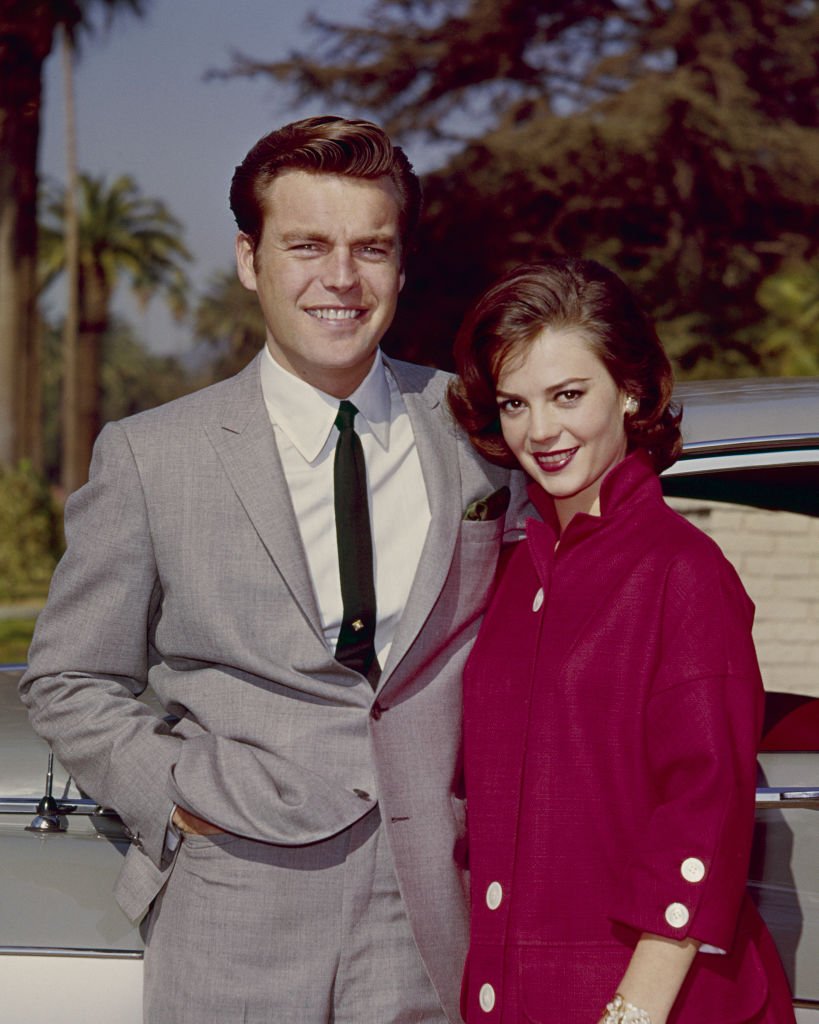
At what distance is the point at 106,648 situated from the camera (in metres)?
2.24

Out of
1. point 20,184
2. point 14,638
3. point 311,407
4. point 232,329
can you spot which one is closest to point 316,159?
point 311,407

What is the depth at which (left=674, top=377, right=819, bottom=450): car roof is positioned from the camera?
2.52 meters

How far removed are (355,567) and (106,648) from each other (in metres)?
0.40

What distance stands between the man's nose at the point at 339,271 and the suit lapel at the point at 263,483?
0.23m

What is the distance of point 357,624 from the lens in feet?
7.35

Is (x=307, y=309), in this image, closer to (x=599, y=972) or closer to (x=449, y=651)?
(x=449, y=651)

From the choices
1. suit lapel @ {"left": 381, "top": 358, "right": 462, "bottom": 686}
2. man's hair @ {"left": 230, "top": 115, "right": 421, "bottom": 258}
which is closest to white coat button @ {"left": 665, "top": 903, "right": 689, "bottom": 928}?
suit lapel @ {"left": 381, "top": 358, "right": 462, "bottom": 686}

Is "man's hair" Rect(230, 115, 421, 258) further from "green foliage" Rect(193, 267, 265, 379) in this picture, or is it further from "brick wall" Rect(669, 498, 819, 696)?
"green foliage" Rect(193, 267, 265, 379)

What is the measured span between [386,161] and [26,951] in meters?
1.40

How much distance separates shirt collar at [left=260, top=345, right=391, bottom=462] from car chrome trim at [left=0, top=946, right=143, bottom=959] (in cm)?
85

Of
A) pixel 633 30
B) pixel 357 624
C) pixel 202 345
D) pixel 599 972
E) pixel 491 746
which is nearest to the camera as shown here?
pixel 599 972

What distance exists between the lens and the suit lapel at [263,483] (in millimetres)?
2201

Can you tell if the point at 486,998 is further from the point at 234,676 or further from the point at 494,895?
the point at 234,676

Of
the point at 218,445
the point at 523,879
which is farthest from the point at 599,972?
the point at 218,445
